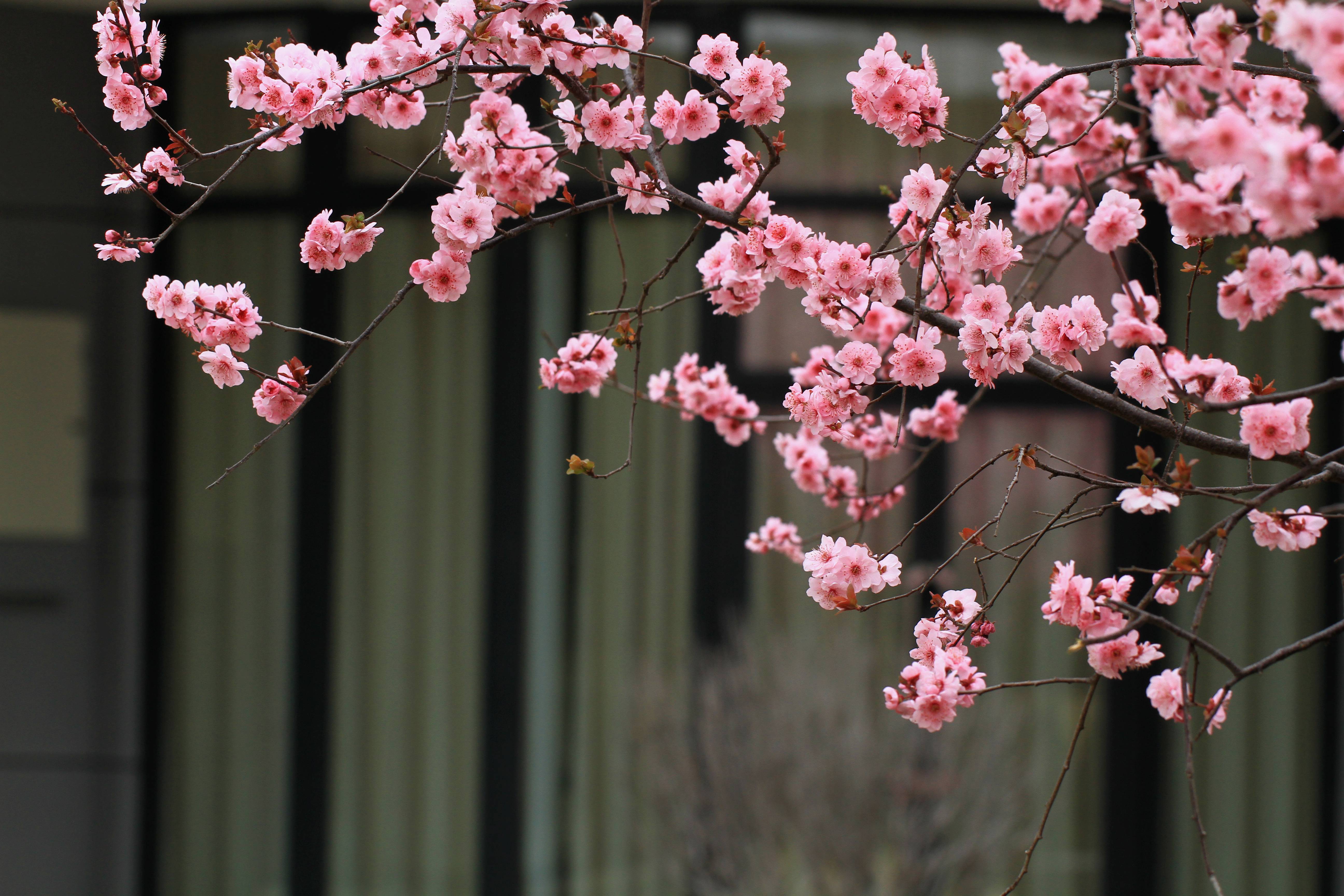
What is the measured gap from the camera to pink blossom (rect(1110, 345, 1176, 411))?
3.91ft

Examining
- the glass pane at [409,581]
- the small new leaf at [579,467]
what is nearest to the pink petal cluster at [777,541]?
the small new leaf at [579,467]

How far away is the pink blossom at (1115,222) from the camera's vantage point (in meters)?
1.26

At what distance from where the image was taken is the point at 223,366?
4.44 feet

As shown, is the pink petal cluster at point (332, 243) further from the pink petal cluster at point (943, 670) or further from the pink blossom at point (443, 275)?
the pink petal cluster at point (943, 670)

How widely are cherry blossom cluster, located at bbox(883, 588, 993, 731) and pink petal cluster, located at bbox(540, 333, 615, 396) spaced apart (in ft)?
1.86

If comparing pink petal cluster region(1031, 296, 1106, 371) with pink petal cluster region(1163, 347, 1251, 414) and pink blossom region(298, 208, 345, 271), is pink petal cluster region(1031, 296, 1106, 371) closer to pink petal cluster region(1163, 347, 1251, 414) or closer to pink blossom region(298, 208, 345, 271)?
pink petal cluster region(1163, 347, 1251, 414)

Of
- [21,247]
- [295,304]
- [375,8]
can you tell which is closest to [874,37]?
[295,304]

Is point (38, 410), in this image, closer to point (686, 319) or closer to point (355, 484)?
point (355, 484)

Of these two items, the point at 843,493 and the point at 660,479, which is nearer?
the point at 843,493

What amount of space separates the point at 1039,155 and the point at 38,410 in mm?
3284

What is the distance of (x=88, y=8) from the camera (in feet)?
11.1

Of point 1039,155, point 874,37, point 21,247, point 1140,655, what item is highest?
point 874,37

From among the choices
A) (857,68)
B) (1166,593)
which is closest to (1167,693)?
(1166,593)

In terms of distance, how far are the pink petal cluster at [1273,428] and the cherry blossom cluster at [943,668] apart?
336 millimetres
